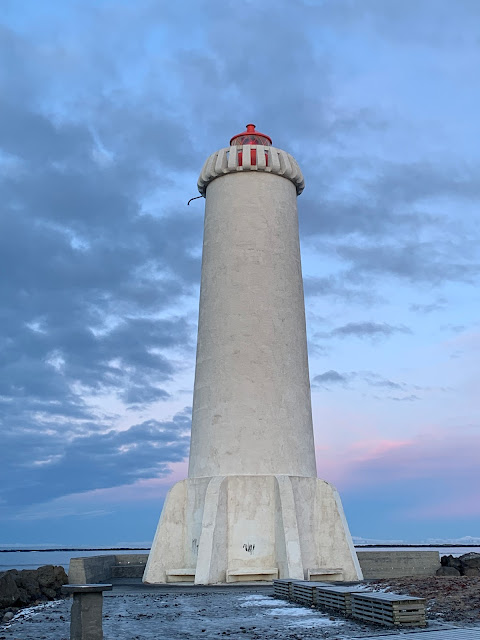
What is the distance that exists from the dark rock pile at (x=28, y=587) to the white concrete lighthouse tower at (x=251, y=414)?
267cm

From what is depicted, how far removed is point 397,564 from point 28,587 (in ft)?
39.4

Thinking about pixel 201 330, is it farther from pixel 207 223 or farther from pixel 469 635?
pixel 469 635

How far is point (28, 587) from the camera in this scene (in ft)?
56.1

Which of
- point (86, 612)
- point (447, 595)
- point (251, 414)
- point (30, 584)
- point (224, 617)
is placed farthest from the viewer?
point (251, 414)

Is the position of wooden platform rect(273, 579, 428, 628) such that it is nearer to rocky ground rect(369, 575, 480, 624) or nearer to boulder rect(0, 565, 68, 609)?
→ rocky ground rect(369, 575, 480, 624)

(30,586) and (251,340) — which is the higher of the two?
(251,340)

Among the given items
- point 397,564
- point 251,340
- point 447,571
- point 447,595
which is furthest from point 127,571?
point 447,595

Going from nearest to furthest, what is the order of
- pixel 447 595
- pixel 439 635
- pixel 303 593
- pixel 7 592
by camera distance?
1. pixel 439 635
2. pixel 447 595
3. pixel 303 593
4. pixel 7 592

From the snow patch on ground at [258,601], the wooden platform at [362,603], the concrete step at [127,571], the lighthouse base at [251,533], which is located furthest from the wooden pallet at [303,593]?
the concrete step at [127,571]

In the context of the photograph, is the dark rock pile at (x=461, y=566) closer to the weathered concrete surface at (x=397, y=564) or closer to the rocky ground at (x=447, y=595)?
the weathered concrete surface at (x=397, y=564)

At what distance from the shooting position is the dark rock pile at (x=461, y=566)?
72.5 ft

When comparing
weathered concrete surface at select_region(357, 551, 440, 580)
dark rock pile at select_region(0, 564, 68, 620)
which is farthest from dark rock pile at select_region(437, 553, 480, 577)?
dark rock pile at select_region(0, 564, 68, 620)

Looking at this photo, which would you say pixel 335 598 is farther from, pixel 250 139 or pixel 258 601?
pixel 250 139

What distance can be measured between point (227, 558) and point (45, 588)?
15.4 ft
